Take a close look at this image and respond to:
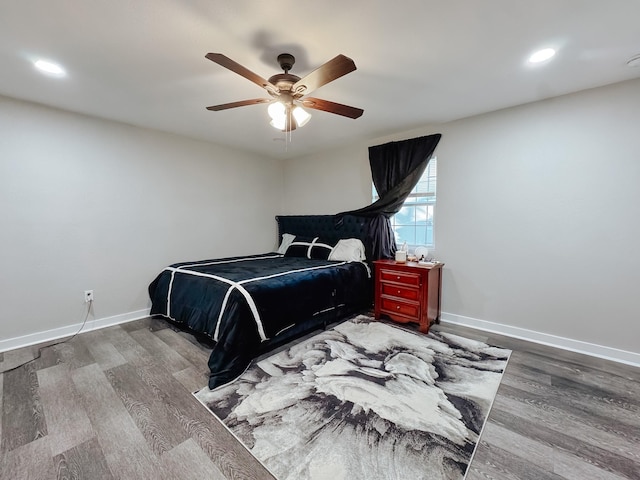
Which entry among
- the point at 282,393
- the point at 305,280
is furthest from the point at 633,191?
the point at 282,393

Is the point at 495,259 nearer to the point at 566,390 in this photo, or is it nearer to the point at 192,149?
the point at 566,390

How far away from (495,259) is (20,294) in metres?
4.84

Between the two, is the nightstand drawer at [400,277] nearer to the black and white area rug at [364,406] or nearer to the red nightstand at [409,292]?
the red nightstand at [409,292]

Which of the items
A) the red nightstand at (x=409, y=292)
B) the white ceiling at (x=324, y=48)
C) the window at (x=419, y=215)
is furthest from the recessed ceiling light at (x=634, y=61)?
the red nightstand at (x=409, y=292)

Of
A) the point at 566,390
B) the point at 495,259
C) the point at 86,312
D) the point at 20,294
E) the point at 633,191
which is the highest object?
the point at 633,191

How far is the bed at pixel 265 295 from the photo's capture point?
2238 mm

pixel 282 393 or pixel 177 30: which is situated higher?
pixel 177 30

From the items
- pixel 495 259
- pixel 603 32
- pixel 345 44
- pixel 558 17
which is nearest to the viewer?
pixel 558 17

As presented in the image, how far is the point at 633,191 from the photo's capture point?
2332mm

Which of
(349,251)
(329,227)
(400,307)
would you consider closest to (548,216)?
(400,307)

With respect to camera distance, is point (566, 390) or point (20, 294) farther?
point (20, 294)

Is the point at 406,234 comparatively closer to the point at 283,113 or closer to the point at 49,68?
the point at 283,113

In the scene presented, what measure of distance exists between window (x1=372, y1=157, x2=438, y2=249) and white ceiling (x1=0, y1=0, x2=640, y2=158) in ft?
2.73

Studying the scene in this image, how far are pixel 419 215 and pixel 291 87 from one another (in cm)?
232
